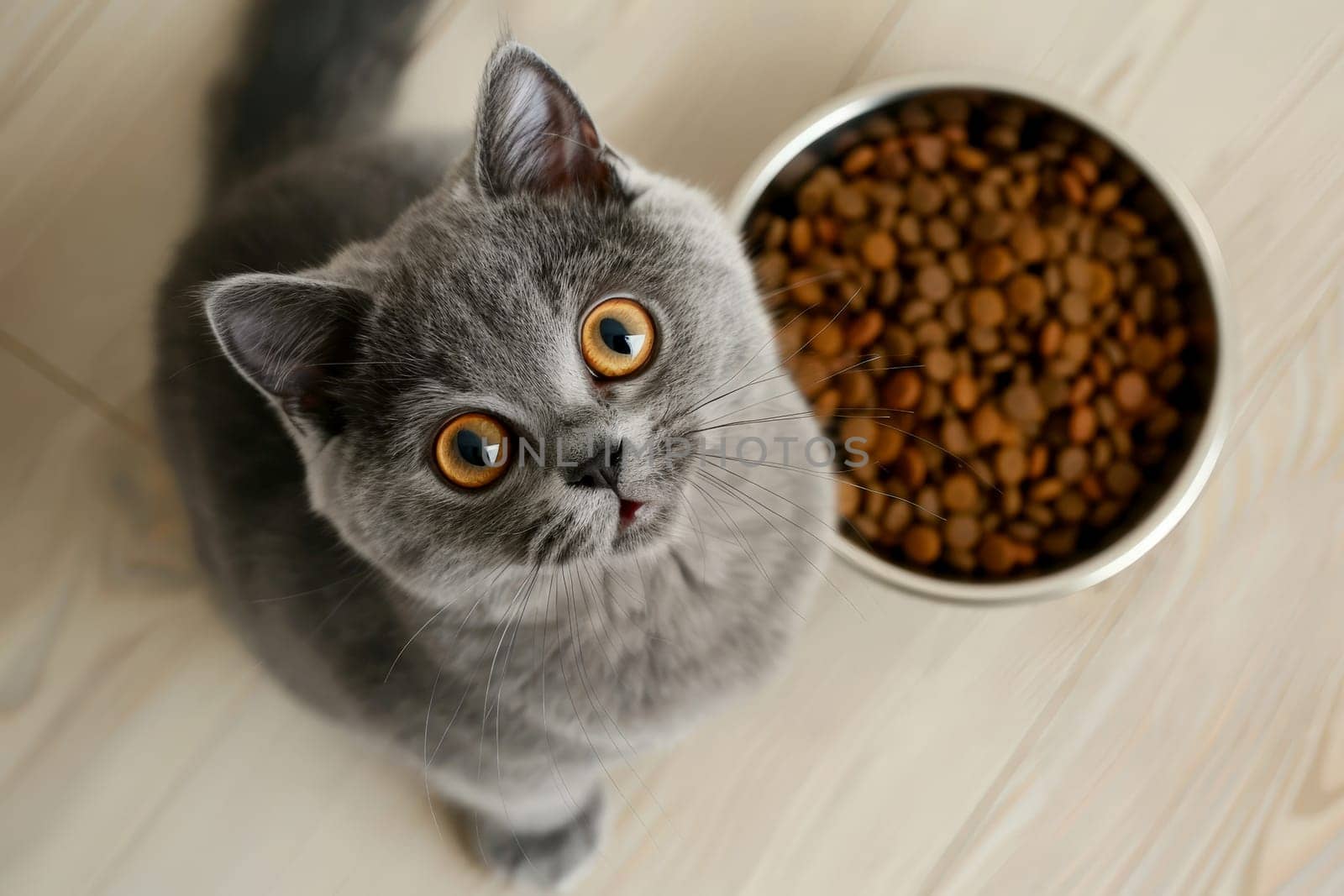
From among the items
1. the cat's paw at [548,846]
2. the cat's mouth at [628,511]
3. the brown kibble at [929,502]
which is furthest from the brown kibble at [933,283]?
the cat's paw at [548,846]

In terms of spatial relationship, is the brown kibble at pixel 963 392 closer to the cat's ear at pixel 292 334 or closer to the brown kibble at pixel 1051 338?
the brown kibble at pixel 1051 338

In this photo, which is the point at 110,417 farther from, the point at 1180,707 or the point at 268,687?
the point at 1180,707

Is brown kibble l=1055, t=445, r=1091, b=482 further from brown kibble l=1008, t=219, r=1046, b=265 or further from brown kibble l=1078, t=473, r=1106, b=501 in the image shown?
brown kibble l=1008, t=219, r=1046, b=265

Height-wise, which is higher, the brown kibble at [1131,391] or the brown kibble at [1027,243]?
the brown kibble at [1027,243]

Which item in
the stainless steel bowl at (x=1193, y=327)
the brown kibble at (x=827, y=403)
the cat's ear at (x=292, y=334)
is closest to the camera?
the cat's ear at (x=292, y=334)

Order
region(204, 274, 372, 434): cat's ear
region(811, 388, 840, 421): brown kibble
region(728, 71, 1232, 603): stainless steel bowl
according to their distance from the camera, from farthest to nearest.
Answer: region(811, 388, 840, 421): brown kibble < region(728, 71, 1232, 603): stainless steel bowl < region(204, 274, 372, 434): cat's ear

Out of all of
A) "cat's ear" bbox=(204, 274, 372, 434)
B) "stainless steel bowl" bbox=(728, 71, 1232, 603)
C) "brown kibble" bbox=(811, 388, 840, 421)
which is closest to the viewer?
"cat's ear" bbox=(204, 274, 372, 434)

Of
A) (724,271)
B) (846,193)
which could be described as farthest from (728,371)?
(846,193)

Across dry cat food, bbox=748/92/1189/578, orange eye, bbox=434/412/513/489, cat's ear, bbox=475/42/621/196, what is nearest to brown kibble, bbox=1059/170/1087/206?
dry cat food, bbox=748/92/1189/578
